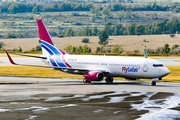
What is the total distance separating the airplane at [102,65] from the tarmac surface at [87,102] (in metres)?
3.28

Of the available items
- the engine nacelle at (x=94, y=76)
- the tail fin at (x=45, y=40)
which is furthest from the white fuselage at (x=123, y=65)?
the tail fin at (x=45, y=40)

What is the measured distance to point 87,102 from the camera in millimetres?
46938

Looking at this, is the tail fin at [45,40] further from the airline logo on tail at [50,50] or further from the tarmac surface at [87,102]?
the tarmac surface at [87,102]

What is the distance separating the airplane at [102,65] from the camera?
65.2m

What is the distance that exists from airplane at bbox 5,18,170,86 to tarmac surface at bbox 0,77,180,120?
3.28m

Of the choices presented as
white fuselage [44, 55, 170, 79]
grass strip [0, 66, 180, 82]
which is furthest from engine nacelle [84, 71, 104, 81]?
grass strip [0, 66, 180, 82]

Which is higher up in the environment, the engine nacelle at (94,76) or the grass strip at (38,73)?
the engine nacelle at (94,76)

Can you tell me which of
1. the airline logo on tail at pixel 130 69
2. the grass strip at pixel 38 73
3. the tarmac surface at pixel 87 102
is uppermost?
the airline logo on tail at pixel 130 69

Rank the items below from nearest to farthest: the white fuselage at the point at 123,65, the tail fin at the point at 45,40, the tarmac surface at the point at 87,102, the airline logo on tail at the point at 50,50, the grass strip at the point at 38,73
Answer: the tarmac surface at the point at 87,102 → the white fuselage at the point at 123,65 → the airline logo on tail at the point at 50,50 → the tail fin at the point at 45,40 → the grass strip at the point at 38,73

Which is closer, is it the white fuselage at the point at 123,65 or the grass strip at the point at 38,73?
the white fuselage at the point at 123,65

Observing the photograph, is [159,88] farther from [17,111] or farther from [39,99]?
[17,111]

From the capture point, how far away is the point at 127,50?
180000 millimetres

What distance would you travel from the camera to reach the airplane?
214 ft

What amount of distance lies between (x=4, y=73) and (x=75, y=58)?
16.3 m
